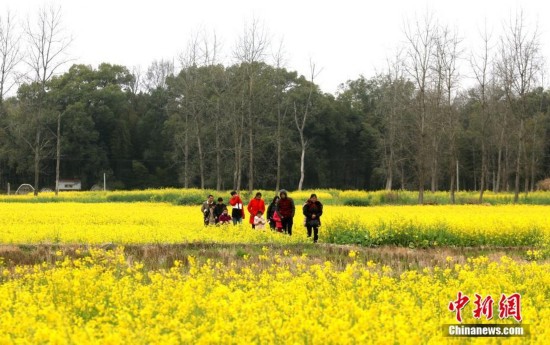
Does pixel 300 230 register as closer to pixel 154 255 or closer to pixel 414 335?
pixel 154 255

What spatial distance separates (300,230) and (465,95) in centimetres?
6027

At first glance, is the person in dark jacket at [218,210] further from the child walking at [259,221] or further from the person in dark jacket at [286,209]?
the person in dark jacket at [286,209]

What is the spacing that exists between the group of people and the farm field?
0.70 metres

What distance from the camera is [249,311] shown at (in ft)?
20.2

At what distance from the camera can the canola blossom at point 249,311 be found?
17.1 ft

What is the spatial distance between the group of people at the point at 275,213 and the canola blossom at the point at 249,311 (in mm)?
7138

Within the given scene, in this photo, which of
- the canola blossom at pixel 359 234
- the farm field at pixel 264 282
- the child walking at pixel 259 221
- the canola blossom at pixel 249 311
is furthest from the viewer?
the child walking at pixel 259 221

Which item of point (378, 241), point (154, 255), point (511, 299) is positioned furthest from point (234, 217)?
point (511, 299)

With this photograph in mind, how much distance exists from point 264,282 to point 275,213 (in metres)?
10.9

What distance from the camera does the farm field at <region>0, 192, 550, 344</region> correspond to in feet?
18.0

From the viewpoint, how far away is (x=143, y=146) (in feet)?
214
